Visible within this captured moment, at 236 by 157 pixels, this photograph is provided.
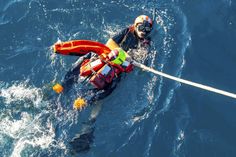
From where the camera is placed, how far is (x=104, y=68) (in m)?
16.1

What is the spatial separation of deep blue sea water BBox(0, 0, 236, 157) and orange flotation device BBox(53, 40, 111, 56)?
1.91 ft

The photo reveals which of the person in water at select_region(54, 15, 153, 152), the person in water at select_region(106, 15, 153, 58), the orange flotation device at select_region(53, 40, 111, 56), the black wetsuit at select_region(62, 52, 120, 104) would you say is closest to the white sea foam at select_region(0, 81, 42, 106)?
the person in water at select_region(54, 15, 153, 152)

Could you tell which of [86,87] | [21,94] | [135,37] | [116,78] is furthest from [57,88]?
[135,37]

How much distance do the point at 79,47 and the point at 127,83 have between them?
208 centimetres

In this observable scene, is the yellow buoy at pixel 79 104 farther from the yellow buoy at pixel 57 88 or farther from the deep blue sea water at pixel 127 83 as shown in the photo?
the yellow buoy at pixel 57 88

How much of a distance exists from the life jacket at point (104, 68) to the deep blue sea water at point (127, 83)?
1.85 feet


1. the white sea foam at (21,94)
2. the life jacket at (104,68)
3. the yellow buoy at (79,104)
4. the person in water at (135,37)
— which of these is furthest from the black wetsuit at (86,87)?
the person in water at (135,37)

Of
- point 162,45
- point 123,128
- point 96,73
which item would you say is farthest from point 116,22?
point 123,128

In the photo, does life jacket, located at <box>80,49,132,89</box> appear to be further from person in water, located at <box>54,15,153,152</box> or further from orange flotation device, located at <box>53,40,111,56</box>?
orange flotation device, located at <box>53,40,111,56</box>

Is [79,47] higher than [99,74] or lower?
higher

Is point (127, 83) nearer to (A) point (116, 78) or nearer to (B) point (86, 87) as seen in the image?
(A) point (116, 78)

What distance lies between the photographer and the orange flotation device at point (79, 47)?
16.9 m

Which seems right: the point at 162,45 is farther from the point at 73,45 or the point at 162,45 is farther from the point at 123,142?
the point at 123,142

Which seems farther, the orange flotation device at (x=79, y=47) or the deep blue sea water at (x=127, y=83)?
the orange flotation device at (x=79, y=47)
